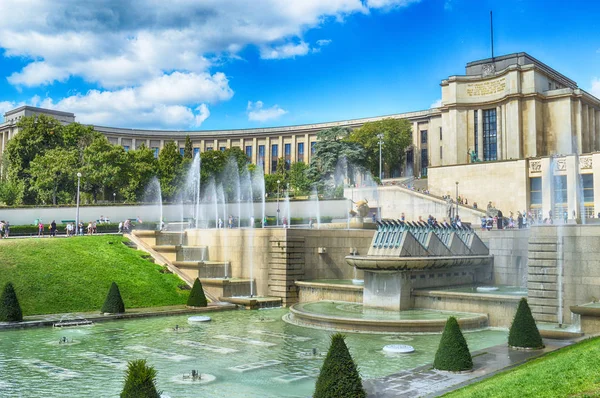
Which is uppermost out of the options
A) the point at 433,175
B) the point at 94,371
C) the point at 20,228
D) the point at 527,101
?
the point at 527,101

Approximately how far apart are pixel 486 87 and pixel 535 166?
54.7 ft

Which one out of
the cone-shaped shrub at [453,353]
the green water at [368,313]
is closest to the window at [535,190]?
the green water at [368,313]

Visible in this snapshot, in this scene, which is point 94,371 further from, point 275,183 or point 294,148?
point 294,148

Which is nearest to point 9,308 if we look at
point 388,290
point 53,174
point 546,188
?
point 388,290

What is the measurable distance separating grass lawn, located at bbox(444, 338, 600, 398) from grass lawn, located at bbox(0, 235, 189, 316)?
1981 centimetres

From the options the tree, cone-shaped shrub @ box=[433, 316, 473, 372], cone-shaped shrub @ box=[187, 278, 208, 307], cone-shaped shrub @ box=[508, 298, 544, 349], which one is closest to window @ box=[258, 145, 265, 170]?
the tree

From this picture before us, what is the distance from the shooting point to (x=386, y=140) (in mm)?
86500

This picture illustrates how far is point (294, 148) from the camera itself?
115 metres

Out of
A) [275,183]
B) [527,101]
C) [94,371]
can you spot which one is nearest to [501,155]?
[527,101]

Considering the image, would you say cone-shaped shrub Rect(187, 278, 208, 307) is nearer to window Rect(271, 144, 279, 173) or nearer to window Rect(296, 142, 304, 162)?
window Rect(296, 142, 304, 162)

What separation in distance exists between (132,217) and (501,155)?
1730 inches

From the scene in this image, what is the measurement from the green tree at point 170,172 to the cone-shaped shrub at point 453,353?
56.6m

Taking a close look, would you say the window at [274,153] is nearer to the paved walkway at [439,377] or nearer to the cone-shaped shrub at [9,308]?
the cone-shaped shrub at [9,308]

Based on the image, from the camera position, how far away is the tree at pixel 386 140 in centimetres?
8362
